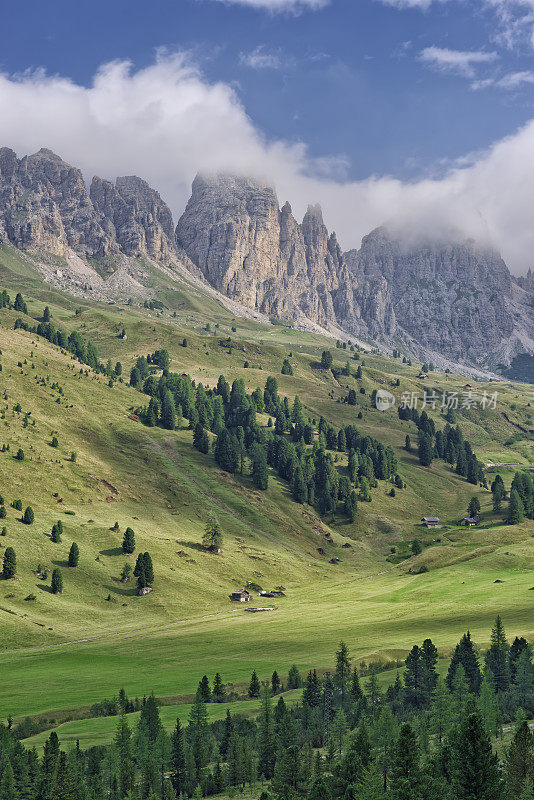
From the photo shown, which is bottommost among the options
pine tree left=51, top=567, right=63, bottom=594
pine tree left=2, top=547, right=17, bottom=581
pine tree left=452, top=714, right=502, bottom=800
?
pine tree left=452, top=714, right=502, bottom=800

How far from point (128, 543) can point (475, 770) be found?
421ft

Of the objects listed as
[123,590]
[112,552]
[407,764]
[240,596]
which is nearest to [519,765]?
[407,764]

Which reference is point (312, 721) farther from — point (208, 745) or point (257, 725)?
point (208, 745)

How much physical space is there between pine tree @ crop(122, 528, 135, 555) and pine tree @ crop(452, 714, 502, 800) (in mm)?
126615

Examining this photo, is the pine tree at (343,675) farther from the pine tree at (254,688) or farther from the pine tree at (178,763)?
the pine tree at (178,763)

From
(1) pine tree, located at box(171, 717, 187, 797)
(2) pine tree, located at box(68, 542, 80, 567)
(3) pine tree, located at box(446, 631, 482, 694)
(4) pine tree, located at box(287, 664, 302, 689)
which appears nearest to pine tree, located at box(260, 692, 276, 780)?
(1) pine tree, located at box(171, 717, 187, 797)

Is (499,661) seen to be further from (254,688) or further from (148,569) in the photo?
(148,569)

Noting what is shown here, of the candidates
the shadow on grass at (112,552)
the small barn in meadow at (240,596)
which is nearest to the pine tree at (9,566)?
the shadow on grass at (112,552)

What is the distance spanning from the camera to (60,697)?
106 metres

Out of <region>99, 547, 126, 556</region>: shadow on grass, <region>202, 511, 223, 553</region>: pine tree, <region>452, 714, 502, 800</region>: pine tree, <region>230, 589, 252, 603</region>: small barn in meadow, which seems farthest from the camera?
<region>202, 511, 223, 553</region>: pine tree

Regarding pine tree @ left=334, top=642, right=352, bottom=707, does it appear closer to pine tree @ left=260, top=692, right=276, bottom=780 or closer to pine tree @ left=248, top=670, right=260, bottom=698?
pine tree @ left=248, top=670, right=260, bottom=698

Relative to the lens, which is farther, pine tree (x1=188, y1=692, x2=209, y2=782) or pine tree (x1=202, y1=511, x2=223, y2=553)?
pine tree (x1=202, y1=511, x2=223, y2=553)

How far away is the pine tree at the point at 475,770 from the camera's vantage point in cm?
5688

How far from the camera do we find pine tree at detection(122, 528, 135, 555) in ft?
573
